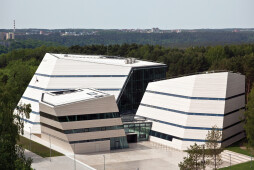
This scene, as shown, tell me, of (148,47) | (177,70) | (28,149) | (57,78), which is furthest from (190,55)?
(28,149)

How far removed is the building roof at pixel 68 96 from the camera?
70.9 metres

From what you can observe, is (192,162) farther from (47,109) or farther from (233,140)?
(47,109)

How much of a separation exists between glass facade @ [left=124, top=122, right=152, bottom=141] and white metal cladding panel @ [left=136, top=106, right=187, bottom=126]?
185cm

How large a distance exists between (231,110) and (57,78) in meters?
32.4

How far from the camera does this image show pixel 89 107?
69.9m

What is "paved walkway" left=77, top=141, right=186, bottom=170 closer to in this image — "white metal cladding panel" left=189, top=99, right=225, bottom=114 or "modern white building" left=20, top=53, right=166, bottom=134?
"white metal cladding panel" left=189, top=99, right=225, bottom=114

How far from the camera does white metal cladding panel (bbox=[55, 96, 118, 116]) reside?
225ft

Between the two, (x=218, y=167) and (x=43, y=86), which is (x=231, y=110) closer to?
(x=218, y=167)

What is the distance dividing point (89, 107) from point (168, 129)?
45.8 feet

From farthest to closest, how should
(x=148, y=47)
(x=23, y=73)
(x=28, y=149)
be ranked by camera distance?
(x=148, y=47)
(x=23, y=73)
(x=28, y=149)

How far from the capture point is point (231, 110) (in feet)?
241

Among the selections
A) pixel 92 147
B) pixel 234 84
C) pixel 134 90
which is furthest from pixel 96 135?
pixel 234 84

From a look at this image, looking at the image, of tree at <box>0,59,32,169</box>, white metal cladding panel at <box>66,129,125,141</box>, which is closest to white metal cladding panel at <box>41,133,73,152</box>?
white metal cladding panel at <box>66,129,125,141</box>

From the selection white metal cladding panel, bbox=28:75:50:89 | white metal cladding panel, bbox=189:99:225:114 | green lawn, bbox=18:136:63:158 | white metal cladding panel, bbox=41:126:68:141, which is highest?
white metal cladding panel, bbox=28:75:50:89
